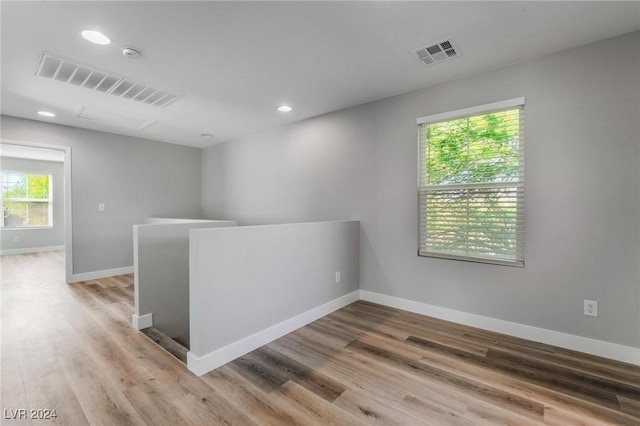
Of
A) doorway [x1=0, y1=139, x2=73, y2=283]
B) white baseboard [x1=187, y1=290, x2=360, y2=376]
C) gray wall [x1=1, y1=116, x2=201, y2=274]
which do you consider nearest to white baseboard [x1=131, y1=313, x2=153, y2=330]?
white baseboard [x1=187, y1=290, x2=360, y2=376]

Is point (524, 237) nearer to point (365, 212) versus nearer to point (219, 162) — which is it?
point (365, 212)

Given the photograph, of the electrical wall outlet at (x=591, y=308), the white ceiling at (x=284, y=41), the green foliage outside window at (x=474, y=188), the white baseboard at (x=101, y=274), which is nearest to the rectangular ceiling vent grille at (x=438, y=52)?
the white ceiling at (x=284, y=41)

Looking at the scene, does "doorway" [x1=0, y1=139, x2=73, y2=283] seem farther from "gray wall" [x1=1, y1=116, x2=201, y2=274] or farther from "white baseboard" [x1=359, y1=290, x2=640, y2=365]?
"white baseboard" [x1=359, y1=290, x2=640, y2=365]

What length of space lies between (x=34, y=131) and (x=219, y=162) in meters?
2.67

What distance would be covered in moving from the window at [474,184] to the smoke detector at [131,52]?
2.73 meters

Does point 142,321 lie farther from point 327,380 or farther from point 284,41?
point 284,41

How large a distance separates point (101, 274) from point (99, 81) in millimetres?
3382

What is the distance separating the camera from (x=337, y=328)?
2744 millimetres

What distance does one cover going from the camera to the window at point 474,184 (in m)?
2.55

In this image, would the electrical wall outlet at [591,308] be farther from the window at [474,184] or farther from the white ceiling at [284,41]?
the white ceiling at [284,41]

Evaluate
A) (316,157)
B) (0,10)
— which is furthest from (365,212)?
(0,10)

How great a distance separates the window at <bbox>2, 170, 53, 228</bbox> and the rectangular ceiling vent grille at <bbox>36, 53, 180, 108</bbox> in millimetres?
6857

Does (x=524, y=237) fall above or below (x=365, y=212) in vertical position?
below

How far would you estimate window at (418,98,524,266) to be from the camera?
2.55m
